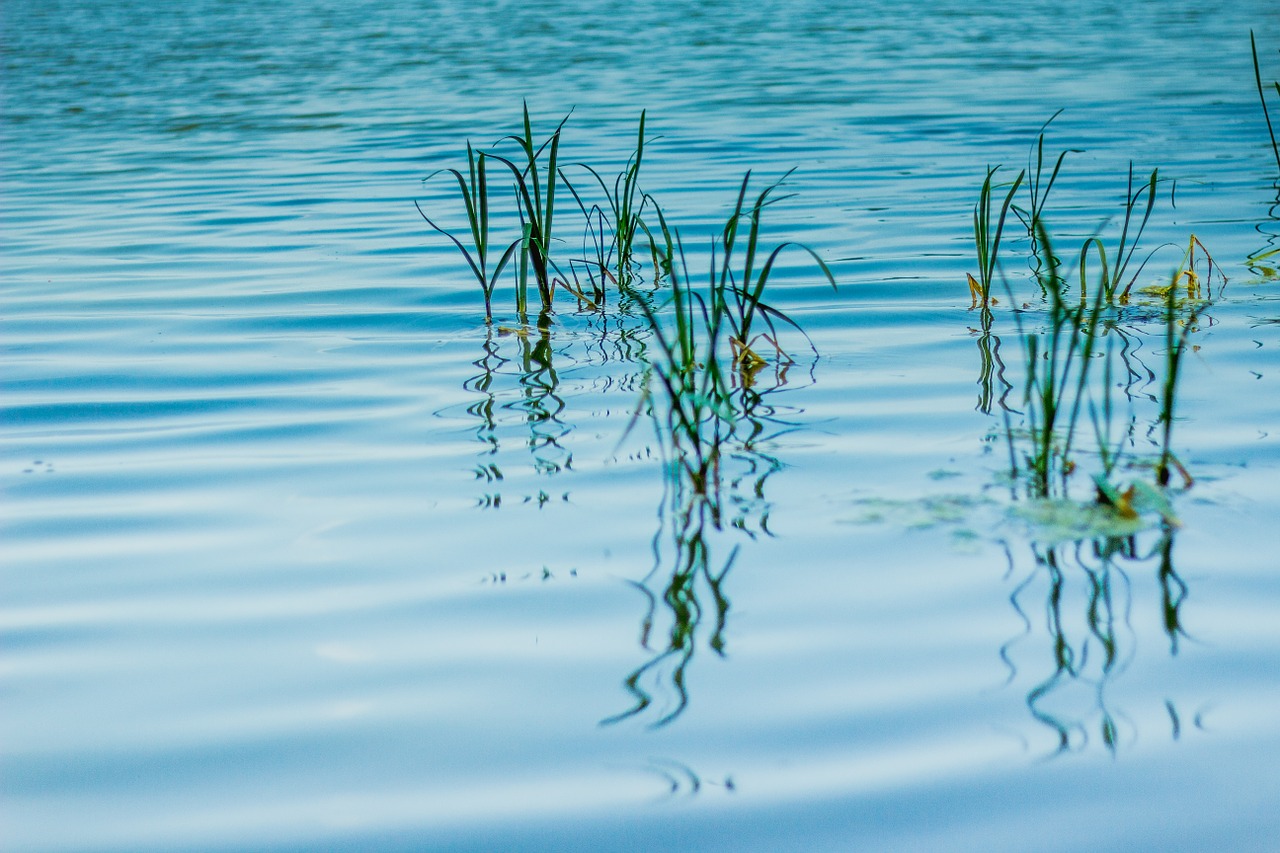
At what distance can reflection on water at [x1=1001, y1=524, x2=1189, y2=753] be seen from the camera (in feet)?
5.43

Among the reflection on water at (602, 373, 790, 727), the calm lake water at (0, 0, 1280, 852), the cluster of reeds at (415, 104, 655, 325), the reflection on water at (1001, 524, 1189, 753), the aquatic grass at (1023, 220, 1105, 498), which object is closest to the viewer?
the calm lake water at (0, 0, 1280, 852)

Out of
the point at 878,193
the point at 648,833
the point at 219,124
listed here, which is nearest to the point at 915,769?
the point at 648,833

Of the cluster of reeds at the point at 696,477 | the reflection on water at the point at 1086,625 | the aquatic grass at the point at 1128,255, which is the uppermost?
the aquatic grass at the point at 1128,255

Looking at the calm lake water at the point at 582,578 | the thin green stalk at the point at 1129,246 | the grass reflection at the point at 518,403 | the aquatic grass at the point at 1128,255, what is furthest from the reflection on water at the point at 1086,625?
the thin green stalk at the point at 1129,246

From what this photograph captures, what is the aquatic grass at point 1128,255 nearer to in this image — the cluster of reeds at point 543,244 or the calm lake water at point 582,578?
the calm lake water at point 582,578

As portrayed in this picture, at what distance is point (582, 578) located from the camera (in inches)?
82.4

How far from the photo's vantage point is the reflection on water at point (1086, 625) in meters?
1.66

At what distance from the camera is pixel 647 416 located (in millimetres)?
2900

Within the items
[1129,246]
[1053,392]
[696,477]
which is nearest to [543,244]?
[696,477]

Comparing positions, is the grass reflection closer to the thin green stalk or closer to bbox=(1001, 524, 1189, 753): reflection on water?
bbox=(1001, 524, 1189, 753): reflection on water

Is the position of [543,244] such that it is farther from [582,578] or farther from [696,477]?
[582,578]

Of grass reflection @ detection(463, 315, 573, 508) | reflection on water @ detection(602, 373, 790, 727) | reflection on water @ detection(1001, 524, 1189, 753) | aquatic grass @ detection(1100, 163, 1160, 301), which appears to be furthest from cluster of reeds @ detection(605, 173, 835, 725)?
aquatic grass @ detection(1100, 163, 1160, 301)

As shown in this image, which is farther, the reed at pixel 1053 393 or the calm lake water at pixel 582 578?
the reed at pixel 1053 393

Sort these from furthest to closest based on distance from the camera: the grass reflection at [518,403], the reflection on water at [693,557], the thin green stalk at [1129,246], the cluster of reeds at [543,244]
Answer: the cluster of reeds at [543,244] → the thin green stalk at [1129,246] → the grass reflection at [518,403] → the reflection on water at [693,557]
